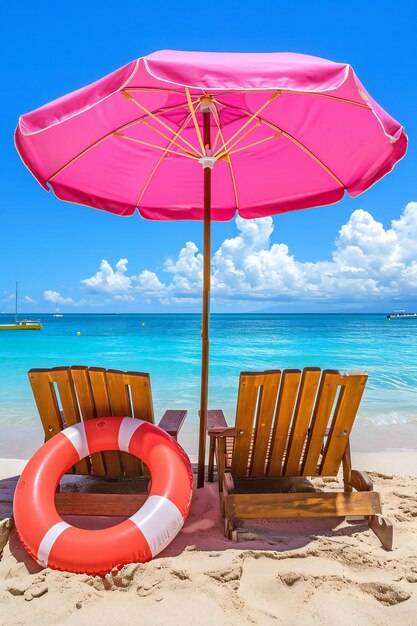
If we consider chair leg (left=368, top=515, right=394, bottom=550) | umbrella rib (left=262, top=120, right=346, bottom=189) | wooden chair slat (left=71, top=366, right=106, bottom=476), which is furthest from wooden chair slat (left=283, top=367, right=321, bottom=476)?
umbrella rib (left=262, top=120, right=346, bottom=189)

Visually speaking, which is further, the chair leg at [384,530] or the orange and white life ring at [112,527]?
the chair leg at [384,530]

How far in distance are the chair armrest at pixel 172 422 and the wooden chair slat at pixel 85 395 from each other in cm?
44

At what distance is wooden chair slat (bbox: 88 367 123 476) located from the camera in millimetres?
2543

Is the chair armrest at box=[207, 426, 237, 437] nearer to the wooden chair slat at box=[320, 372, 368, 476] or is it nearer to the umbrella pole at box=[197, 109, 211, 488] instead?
the umbrella pole at box=[197, 109, 211, 488]

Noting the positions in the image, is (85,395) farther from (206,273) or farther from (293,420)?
(293,420)

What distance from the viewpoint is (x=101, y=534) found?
206 cm

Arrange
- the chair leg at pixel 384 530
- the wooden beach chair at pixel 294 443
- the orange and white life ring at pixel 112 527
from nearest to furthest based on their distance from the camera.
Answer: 1. the orange and white life ring at pixel 112 527
2. the chair leg at pixel 384 530
3. the wooden beach chair at pixel 294 443

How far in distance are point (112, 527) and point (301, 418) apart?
1230mm

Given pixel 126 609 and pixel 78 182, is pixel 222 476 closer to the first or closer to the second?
pixel 126 609

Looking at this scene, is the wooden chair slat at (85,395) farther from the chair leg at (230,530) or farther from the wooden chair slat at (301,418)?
the wooden chair slat at (301,418)

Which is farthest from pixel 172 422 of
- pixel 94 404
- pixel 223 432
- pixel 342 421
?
pixel 342 421

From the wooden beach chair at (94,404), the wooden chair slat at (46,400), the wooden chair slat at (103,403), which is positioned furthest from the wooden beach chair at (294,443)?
the wooden chair slat at (46,400)

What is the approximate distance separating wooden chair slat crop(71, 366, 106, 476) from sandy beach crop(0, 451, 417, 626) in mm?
608

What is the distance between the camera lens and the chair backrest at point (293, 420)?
96.5 inches
